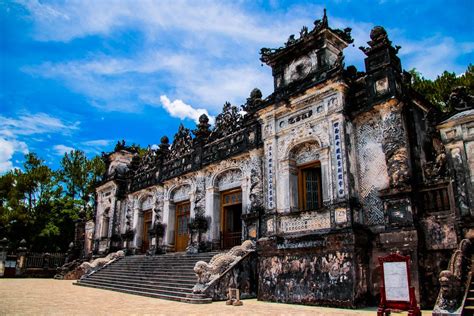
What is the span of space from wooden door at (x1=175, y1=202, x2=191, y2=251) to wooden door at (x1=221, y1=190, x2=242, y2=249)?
2.38m

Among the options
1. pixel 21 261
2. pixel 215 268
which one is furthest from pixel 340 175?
pixel 21 261

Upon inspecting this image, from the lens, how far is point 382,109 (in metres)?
9.68

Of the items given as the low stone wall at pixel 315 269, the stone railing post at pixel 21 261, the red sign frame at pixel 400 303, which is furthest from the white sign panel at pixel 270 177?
the stone railing post at pixel 21 261

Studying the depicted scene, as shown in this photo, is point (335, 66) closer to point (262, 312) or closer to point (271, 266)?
point (271, 266)

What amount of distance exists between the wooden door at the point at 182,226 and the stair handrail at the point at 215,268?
5.59m

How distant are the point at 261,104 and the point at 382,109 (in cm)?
401

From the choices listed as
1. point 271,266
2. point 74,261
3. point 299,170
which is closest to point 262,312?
point 271,266

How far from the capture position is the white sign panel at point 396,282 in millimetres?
6191

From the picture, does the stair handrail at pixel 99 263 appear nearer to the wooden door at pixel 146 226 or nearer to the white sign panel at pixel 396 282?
the wooden door at pixel 146 226

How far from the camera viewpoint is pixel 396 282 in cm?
632

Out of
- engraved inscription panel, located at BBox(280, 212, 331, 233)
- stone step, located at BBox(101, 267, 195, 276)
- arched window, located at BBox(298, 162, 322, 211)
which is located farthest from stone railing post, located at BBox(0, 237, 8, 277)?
arched window, located at BBox(298, 162, 322, 211)

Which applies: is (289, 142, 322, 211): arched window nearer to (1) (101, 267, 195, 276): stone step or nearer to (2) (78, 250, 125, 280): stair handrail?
(1) (101, 267, 195, 276): stone step

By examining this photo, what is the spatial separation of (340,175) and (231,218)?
6424mm

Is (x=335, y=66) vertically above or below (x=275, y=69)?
below
